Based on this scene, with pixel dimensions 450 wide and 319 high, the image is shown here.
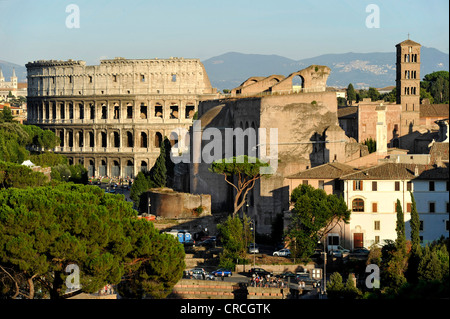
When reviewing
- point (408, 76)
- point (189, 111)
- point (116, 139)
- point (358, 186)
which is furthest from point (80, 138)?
point (358, 186)

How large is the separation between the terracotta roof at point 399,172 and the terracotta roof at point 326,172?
2.01 m

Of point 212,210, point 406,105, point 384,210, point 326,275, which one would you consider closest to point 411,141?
point 406,105

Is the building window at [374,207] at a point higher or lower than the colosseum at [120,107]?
lower

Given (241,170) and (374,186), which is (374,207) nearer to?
(374,186)

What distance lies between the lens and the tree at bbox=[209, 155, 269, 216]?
5969 cm

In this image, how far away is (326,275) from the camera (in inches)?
1821

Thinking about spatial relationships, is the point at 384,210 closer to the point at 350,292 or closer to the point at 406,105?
the point at 350,292

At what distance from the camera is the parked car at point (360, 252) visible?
48.3m

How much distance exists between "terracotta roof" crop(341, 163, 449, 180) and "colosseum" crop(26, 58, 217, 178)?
61.3m

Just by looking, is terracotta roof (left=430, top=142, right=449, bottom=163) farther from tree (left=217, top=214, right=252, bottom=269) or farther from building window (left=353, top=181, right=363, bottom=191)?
tree (left=217, top=214, right=252, bottom=269)

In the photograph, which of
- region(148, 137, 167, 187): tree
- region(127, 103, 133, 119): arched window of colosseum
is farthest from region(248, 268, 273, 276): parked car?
region(127, 103, 133, 119): arched window of colosseum

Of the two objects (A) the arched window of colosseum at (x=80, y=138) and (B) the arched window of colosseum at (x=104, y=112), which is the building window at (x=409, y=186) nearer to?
(B) the arched window of colosseum at (x=104, y=112)

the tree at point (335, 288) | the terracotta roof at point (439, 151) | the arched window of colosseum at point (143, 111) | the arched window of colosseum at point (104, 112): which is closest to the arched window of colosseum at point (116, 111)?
the arched window of colosseum at point (104, 112)

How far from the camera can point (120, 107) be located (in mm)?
118188
